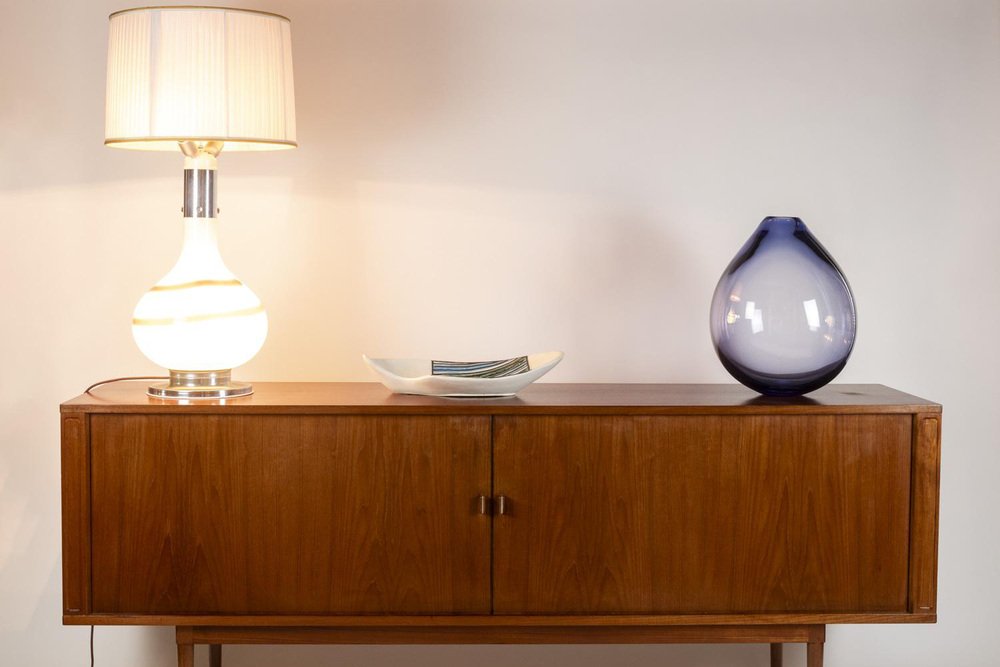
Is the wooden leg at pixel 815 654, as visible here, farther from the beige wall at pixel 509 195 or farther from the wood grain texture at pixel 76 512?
the wood grain texture at pixel 76 512

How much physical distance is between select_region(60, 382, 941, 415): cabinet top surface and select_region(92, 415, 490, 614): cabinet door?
0.07ft

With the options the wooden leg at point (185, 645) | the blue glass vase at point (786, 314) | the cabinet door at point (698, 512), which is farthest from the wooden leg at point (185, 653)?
the blue glass vase at point (786, 314)

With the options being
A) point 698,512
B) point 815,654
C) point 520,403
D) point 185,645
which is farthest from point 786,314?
point 185,645

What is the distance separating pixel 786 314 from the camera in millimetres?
1780

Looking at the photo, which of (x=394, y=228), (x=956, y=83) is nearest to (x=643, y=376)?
(x=394, y=228)

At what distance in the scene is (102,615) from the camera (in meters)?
1.75

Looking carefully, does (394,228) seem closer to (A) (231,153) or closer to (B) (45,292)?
(A) (231,153)

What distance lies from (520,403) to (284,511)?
0.44 metres

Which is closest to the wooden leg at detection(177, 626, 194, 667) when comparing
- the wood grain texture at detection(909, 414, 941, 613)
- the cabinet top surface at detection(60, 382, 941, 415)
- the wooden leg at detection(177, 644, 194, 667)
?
the wooden leg at detection(177, 644, 194, 667)

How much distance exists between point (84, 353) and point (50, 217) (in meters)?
0.29

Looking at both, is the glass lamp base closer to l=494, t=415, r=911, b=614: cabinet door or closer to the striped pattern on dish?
the striped pattern on dish

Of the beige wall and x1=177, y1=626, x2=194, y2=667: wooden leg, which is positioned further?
the beige wall

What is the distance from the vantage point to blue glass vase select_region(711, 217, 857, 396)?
5.85ft

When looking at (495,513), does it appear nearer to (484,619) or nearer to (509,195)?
(484,619)
